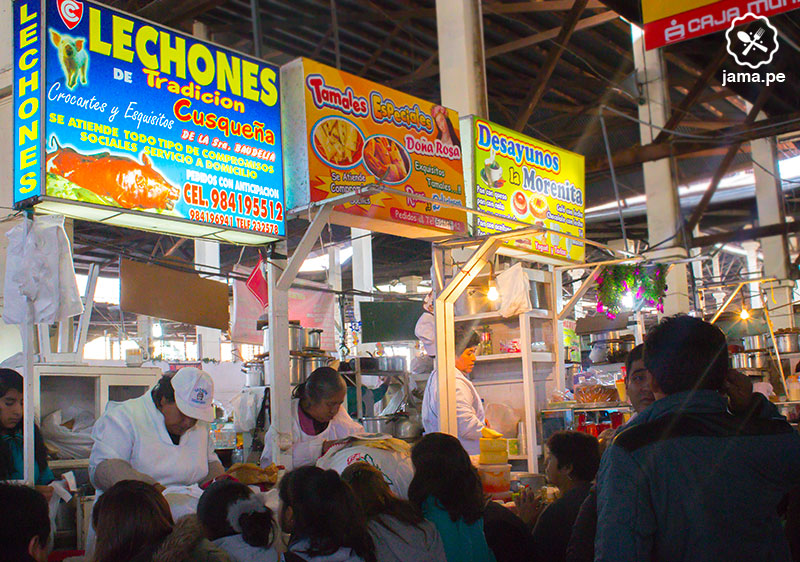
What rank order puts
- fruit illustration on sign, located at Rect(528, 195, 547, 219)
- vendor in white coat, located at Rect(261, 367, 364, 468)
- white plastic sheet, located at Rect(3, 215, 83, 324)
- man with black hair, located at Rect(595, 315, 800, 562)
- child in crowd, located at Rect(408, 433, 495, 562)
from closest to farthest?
man with black hair, located at Rect(595, 315, 800, 562)
child in crowd, located at Rect(408, 433, 495, 562)
white plastic sheet, located at Rect(3, 215, 83, 324)
vendor in white coat, located at Rect(261, 367, 364, 468)
fruit illustration on sign, located at Rect(528, 195, 547, 219)

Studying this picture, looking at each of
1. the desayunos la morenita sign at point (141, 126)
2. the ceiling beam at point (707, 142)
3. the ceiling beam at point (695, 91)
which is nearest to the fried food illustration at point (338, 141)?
the desayunos la morenita sign at point (141, 126)

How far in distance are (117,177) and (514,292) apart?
4062 millimetres

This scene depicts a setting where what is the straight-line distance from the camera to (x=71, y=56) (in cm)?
451

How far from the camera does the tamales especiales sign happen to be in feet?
18.3

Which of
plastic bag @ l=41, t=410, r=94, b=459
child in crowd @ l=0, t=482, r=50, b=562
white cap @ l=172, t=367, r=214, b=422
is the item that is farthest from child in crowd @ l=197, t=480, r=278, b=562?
plastic bag @ l=41, t=410, r=94, b=459

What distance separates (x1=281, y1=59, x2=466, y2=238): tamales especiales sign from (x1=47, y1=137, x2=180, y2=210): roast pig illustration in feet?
3.41

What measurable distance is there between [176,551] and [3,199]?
386cm

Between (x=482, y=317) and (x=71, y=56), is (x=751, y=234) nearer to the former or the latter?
(x=482, y=317)

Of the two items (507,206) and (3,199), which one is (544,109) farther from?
(3,199)

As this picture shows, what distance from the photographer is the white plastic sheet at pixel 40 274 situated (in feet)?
13.6

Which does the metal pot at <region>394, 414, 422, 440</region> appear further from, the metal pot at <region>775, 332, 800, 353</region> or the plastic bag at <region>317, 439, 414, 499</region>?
the metal pot at <region>775, 332, 800, 353</region>

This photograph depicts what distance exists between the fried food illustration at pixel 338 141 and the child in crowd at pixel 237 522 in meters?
2.97

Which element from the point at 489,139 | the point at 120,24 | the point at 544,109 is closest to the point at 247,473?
the point at 120,24

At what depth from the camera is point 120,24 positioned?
15.6 feet
